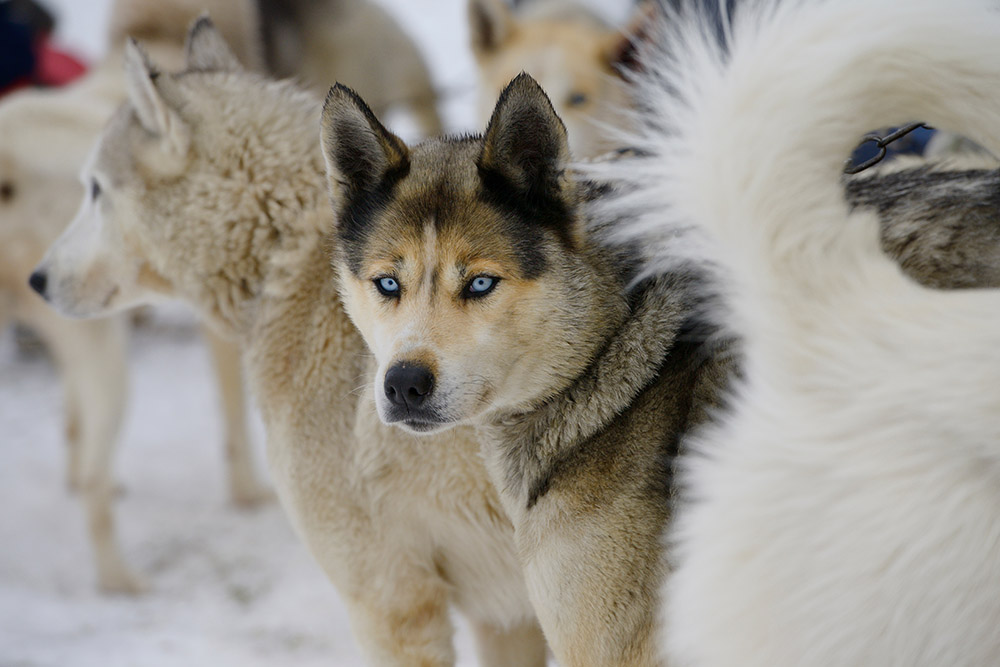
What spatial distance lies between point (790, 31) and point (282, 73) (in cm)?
426

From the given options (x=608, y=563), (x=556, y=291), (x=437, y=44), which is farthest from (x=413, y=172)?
(x=437, y=44)

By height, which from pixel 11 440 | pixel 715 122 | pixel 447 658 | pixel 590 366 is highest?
pixel 715 122

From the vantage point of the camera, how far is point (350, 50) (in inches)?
210

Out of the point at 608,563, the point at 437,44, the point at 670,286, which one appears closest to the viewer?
the point at 608,563

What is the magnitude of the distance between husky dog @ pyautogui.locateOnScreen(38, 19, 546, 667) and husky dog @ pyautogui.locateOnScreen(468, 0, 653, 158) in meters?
1.47

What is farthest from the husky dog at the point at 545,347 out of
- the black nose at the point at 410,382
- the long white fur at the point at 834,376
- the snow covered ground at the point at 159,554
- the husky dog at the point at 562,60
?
the husky dog at the point at 562,60

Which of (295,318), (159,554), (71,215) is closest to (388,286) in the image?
(295,318)

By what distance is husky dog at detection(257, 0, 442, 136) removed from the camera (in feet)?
16.9

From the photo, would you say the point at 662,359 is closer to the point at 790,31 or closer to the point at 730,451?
the point at 730,451

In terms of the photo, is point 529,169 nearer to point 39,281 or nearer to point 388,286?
point 388,286

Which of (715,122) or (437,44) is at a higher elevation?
(715,122)

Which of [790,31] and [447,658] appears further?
[447,658]

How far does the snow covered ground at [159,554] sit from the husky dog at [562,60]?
0.29 m

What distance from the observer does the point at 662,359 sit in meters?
1.60
